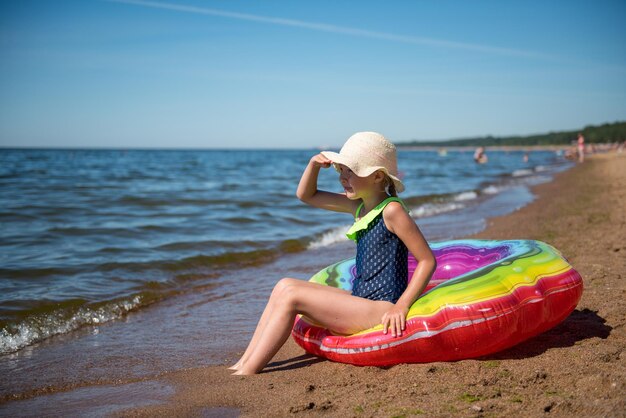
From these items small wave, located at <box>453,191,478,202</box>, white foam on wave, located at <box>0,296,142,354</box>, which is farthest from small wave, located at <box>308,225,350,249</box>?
small wave, located at <box>453,191,478,202</box>

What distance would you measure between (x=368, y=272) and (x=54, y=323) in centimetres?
338

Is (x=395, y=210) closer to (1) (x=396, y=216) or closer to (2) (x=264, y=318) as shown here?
(1) (x=396, y=216)

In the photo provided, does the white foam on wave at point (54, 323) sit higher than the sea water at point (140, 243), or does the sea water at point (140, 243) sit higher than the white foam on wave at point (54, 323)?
the sea water at point (140, 243)

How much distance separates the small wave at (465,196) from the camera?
17564 mm

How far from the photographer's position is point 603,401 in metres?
2.91

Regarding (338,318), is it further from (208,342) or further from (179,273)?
(179,273)

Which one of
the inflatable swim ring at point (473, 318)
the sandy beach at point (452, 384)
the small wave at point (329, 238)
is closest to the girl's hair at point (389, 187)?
the inflatable swim ring at point (473, 318)

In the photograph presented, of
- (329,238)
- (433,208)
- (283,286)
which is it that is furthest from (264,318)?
(433,208)

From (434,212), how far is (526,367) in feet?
35.5

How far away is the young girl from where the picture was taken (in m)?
3.58

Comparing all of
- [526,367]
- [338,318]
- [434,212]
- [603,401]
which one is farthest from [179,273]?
[434,212]

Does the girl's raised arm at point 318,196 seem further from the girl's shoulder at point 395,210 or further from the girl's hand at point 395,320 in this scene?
the girl's hand at point 395,320

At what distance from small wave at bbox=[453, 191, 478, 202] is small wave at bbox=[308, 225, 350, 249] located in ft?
24.4

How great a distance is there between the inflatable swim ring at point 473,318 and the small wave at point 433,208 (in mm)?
9551
